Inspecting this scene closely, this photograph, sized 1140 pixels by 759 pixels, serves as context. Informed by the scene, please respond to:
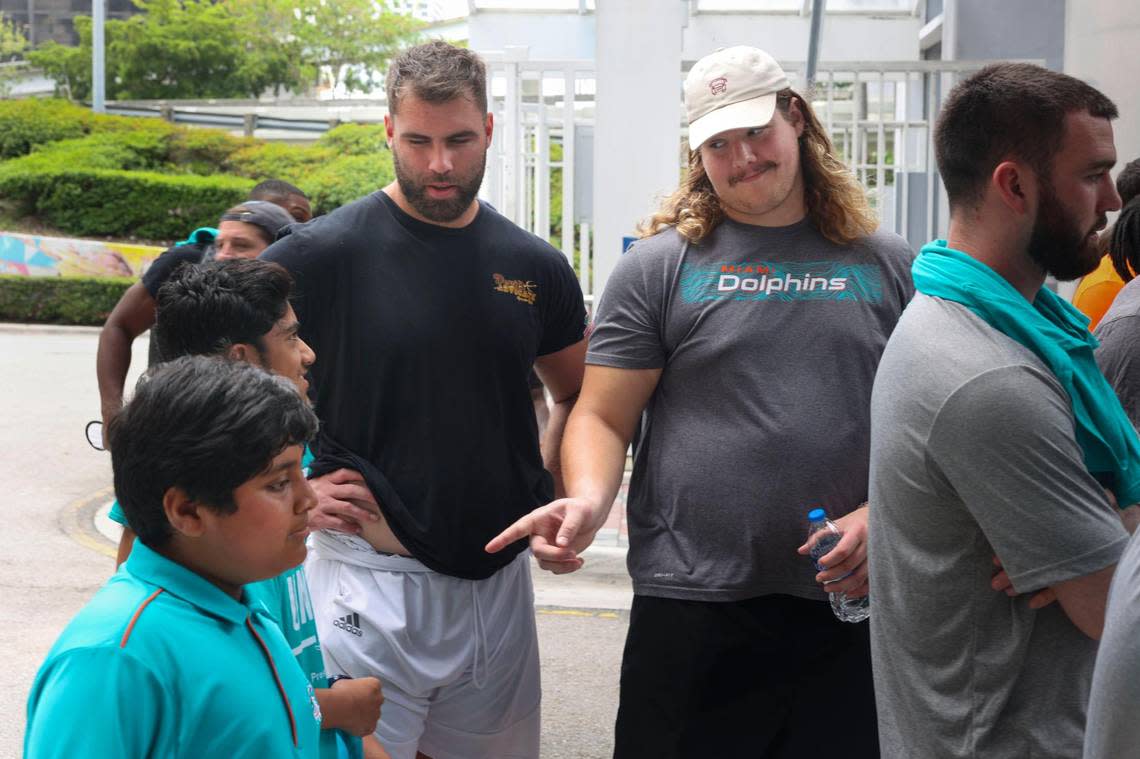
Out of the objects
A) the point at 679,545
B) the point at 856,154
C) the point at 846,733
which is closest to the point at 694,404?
the point at 679,545

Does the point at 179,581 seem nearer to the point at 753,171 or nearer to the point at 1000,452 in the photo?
the point at 1000,452

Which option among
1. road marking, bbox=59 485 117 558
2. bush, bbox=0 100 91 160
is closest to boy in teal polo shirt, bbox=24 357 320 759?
road marking, bbox=59 485 117 558

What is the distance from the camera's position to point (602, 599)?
776cm

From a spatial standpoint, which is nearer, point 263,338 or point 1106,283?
point 263,338

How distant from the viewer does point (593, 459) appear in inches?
124

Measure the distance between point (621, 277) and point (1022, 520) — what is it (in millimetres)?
1356

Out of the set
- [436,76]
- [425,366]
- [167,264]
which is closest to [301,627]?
[425,366]

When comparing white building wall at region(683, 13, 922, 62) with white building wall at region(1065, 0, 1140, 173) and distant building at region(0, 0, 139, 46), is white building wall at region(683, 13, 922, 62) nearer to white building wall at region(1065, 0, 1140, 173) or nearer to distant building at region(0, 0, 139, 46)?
white building wall at region(1065, 0, 1140, 173)

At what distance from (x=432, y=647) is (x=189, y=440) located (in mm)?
1437

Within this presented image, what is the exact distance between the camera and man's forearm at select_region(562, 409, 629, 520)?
3084mm

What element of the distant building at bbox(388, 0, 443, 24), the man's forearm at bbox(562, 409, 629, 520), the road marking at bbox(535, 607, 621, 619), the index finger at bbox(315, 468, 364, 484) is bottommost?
the road marking at bbox(535, 607, 621, 619)

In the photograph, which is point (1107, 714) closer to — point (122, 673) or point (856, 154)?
point (122, 673)

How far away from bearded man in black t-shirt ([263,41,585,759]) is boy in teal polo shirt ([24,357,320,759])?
1.01 m

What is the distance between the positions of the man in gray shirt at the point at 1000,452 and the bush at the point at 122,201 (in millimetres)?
25916
